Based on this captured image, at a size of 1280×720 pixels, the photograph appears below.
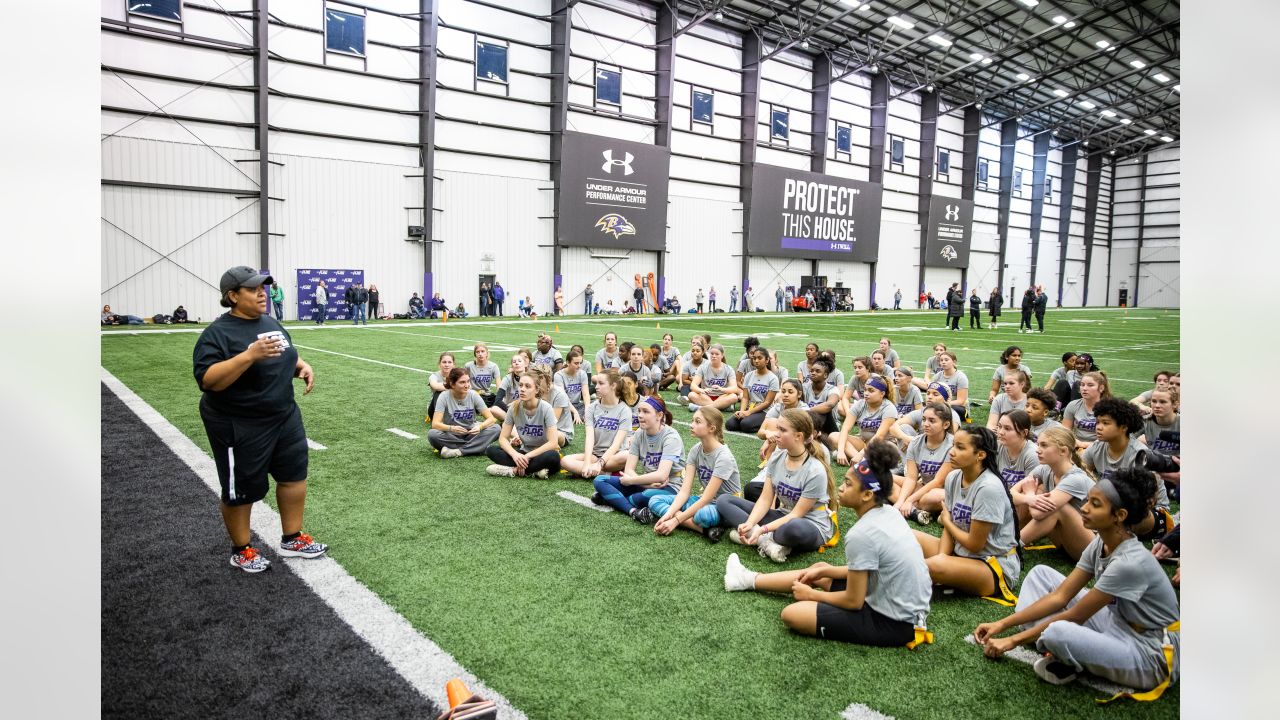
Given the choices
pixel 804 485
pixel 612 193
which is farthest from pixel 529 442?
pixel 612 193

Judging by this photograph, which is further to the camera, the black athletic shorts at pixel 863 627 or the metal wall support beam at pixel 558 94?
the metal wall support beam at pixel 558 94

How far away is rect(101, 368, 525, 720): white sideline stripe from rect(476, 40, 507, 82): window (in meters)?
27.0

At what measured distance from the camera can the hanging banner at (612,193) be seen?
32.3m

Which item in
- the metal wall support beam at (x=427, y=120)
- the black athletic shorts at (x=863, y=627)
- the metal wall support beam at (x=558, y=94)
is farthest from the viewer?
the metal wall support beam at (x=558, y=94)

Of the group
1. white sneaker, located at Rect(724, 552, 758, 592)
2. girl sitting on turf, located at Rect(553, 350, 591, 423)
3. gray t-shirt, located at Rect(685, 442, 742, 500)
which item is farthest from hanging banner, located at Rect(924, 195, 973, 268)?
white sneaker, located at Rect(724, 552, 758, 592)

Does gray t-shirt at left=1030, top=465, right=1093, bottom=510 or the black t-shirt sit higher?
the black t-shirt

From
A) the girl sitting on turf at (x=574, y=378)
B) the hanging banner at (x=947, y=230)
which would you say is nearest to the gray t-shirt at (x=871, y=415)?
the girl sitting on turf at (x=574, y=378)

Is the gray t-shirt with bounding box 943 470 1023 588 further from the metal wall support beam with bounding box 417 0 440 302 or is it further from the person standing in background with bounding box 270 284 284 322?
the metal wall support beam with bounding box 417 0 440 302

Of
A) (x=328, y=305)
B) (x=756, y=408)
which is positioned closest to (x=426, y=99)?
(x=328, y=305)

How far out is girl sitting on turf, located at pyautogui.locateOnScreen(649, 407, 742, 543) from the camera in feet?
19.9

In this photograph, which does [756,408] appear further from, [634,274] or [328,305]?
[634,274]

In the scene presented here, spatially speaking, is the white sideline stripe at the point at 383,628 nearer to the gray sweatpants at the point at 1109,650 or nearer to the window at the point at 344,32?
the gray sweatpants at the point at 1109,650

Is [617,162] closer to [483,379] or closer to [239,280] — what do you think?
[483,379]

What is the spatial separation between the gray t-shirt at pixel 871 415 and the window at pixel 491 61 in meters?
26.2
